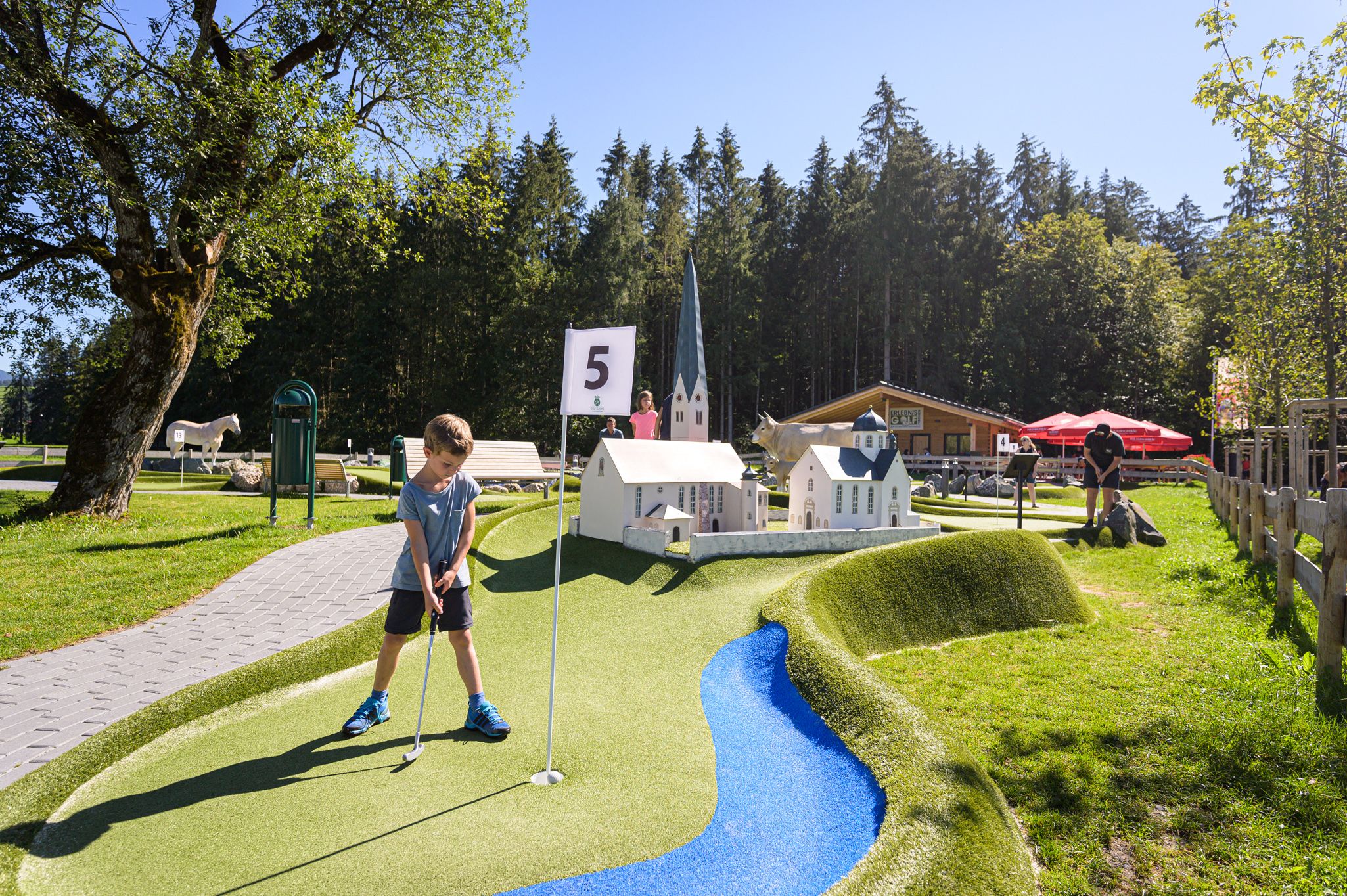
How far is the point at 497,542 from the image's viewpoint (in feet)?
34.9

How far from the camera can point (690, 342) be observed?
538 inches

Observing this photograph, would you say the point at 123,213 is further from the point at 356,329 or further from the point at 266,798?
the point at 356,329

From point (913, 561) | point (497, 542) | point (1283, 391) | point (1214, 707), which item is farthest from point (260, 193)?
point (1283, 391)

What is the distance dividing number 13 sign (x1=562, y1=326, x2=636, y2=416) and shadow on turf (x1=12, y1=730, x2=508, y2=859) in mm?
2519

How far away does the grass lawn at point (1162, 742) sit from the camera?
3.74 metres

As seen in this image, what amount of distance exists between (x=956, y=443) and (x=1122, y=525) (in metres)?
21.1

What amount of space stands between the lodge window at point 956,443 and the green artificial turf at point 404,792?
29.7 m

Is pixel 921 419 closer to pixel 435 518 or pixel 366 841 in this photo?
pixel 435 518

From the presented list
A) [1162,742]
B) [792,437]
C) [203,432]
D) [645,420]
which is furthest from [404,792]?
[203,432]

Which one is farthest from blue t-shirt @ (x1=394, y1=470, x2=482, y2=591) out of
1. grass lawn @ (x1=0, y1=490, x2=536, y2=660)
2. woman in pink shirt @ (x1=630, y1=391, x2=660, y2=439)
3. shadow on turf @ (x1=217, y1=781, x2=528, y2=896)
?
woman in pink shirt @ (x1=630, y1=391, x2=660, y2=439)

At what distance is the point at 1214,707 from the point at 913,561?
370cm

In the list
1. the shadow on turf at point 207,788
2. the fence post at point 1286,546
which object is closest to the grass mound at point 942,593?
the fence post at point 1286,546

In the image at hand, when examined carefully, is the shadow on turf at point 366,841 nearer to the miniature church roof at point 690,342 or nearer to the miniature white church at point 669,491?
the miniature white church at point 669,491

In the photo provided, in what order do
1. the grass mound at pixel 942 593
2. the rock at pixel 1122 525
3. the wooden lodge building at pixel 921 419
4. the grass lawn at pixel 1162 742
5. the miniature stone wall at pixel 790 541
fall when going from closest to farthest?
the grass lawn at pixel 1162 742 → the grass mound at pixel 942 593 → the miniature stone wall at pixel 790 541 → the rock at pixel 1122 525 → the wooden lodge building at pixel 921 419
